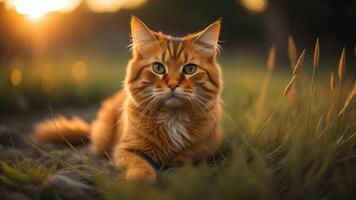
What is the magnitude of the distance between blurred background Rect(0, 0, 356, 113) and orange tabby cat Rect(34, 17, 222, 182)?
169 centimetres

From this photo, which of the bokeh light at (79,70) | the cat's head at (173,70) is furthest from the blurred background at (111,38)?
the cat's head at (173,70)

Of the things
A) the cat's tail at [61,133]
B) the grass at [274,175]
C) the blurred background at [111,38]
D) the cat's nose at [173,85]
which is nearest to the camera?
the grass at [274,175]

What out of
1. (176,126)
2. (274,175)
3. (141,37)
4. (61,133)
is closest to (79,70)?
(61,133)

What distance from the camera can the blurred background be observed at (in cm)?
575

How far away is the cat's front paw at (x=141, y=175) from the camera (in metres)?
2.22

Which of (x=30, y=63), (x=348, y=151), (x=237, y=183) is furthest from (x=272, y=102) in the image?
(x=30, y=63)

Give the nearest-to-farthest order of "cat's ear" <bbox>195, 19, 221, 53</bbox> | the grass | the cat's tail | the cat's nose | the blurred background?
the grass
the cat's nose
"cat's ear" <bbox>195, 19, 221, 53</bbox>
the cat's tail
the blurred background

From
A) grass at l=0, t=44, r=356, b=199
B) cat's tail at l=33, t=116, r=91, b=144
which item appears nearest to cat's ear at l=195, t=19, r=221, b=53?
grass at l=0, t=44, r=356, b=199

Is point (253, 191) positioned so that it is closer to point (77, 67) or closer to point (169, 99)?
point (169, 99)

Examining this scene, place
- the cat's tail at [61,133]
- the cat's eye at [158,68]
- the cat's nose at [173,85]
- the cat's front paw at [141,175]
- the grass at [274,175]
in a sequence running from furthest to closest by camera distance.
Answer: the cat's tail at [61,133]
the cat's eye at [158,68]
the cat's nose at [173,85]
the cat's front paw at [141,175]
the grass at [274,175]

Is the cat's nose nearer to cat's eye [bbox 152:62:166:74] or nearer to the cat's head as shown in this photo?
the cat's head

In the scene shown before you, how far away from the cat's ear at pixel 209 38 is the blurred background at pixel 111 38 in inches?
62.0

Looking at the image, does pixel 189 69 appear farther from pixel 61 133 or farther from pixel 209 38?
pixel 61 133

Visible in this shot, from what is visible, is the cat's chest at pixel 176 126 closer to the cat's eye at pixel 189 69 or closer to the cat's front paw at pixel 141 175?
the cat's eye at pixel 189 69
